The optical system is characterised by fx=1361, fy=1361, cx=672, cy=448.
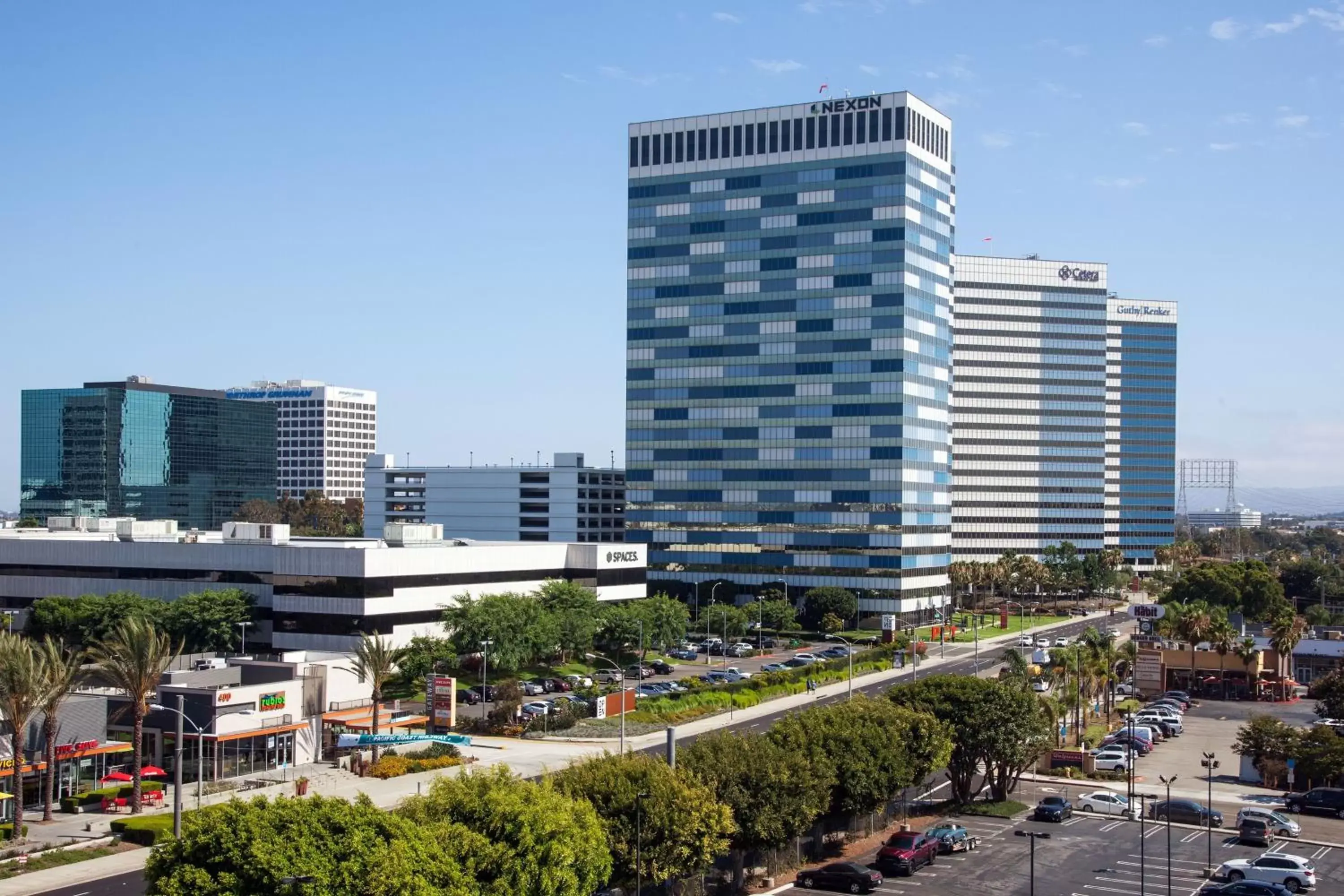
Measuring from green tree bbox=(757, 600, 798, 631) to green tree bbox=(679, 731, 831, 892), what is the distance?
339 ft

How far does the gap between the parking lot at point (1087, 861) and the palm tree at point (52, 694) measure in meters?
41.8

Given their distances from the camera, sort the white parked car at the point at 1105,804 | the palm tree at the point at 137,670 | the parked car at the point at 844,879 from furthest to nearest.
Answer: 1. the white parked car at the point at 1105,804
2. the palm tree at the point at 137,670
3. the parked car at the point at 844,879

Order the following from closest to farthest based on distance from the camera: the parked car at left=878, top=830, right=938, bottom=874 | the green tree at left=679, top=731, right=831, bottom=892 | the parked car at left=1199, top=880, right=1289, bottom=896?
the parked car at left=1199, top=880, right=1289, bottom=896 < the green tree at left=679, top=731, right=831, bottom=892 < the parked car at left=878, top=830, right=938, bottom=874

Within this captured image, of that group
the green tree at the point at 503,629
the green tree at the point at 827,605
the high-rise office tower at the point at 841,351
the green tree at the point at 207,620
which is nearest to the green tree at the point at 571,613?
the green tree at the point at 503,629

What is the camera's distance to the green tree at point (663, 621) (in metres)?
144

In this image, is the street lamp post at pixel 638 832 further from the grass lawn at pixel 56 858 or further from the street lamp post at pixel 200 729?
the grass lawn at pixel 56 858

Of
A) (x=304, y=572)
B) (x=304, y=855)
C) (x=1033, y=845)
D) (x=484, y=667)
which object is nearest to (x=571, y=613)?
(x=484, y=667)

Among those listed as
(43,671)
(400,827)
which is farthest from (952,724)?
(43,671)

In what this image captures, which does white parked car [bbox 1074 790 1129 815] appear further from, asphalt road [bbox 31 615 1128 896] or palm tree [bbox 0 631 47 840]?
palm tree [bbox 0 631 47 840]

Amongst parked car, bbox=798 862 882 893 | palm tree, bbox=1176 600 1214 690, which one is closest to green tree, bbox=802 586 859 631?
palm tree, bbox=1176 600 1214 690

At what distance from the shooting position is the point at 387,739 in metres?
92.9

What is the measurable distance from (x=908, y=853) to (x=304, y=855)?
34232mm

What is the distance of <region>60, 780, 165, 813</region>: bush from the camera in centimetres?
7875

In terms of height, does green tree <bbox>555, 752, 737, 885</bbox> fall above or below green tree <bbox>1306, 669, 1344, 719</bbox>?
above
